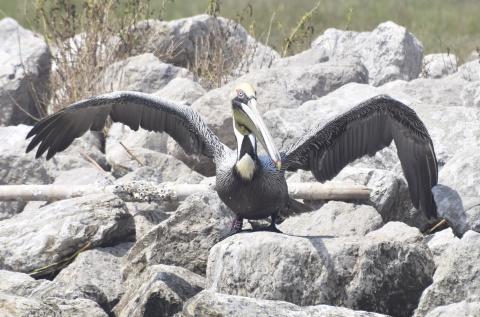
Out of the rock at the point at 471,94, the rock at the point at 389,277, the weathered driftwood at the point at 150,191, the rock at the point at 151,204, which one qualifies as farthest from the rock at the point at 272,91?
the rock at the point at 389,277

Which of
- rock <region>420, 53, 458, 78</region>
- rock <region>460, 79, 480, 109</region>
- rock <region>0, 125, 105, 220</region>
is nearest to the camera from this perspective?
rock <region>0, 125, 105, 220</region>

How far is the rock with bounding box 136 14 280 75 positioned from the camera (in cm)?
1370

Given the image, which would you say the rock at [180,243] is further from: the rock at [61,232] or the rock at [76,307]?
the rock at [76,307]

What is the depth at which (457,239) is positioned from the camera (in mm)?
8742

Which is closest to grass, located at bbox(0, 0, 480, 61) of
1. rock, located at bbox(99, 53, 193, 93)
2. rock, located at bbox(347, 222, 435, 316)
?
rock, located at bbox(99, 53, 193, 93)

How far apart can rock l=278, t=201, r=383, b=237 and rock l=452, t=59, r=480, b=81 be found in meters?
3.75

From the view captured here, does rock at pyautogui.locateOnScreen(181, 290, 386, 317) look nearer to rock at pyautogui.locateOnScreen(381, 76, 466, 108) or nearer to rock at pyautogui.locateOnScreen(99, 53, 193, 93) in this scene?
rock at pyautogui.locateOnScreen(381, 76, 466, 108)

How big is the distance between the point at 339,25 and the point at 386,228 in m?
9.70

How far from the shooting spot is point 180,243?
29.0ft

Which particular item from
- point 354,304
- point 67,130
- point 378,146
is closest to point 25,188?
point 67,130

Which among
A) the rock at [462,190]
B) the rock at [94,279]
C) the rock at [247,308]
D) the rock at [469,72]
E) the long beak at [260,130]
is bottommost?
the rock at [94,279]

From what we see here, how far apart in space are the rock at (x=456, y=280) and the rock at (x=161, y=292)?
1.35 metres

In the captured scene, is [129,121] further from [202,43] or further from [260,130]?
[202,43]

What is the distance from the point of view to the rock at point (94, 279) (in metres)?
8.45
